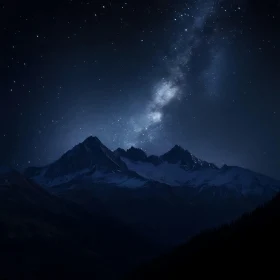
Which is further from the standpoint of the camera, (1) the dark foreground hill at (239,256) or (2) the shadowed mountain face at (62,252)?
(2) the shadowed mountain face at (62,252)

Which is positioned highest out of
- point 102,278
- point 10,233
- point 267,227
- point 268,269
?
point 10,233

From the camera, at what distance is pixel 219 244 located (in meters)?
74.1

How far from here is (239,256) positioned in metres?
57.7

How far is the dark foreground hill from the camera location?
50.2 metres

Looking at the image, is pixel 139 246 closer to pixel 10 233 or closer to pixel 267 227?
pixel 10 233

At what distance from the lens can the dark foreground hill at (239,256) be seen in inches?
1977

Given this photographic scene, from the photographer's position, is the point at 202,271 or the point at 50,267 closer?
the point at 202,271

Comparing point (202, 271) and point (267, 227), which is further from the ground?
point (267, 227)

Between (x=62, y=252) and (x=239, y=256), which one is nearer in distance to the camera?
(x=239, y=256)

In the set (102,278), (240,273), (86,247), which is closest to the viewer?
(240,273)

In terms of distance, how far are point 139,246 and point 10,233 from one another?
241ft

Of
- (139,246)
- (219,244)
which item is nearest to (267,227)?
(219,244)

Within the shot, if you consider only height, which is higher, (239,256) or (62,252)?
(62,252)

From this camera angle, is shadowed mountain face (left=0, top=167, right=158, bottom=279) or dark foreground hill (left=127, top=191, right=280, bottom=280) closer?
dark foreground hill (left=127, top=191, right=280, bottom=280)
